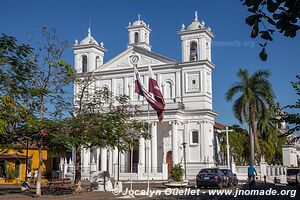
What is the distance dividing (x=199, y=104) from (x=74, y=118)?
29.0 meters

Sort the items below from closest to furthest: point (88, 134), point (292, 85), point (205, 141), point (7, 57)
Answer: point (7, 57) < point (292, 85) < point (88, 134) < point (205, 141)

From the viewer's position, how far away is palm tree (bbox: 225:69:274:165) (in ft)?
132

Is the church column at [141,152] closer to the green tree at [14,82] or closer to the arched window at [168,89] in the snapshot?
the arched window at [168,89]

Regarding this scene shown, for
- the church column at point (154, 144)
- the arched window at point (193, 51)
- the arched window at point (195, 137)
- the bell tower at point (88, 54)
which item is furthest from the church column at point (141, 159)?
the bell tower at point (88, 54)

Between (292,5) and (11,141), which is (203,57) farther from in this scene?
(292,5)

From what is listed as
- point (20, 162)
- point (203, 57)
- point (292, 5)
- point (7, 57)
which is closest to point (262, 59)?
point (292, 5)

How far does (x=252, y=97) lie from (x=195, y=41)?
39.8 feet

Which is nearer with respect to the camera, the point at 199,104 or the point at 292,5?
the point at 292,5

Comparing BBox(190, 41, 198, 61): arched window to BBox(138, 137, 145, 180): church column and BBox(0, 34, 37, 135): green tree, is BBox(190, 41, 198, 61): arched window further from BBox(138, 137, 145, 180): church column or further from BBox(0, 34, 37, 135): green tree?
BBox(0, 34, 37, 135): green tree

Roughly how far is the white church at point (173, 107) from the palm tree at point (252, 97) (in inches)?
268

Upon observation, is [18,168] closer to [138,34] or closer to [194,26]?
[138,34]

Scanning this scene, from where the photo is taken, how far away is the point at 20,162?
43.0 m

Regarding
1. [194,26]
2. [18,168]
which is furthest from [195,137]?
[18,168]

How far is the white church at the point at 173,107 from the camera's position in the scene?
1828 inches
